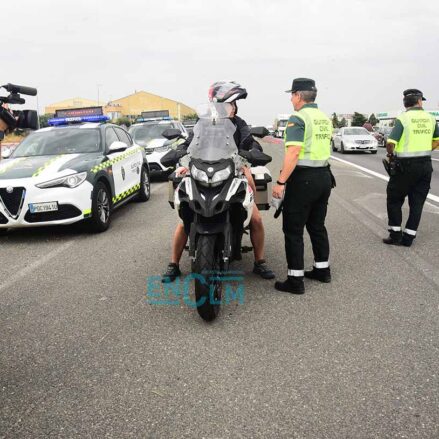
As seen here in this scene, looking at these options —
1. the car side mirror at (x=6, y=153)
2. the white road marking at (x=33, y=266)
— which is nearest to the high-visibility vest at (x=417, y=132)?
the white road marking at (x=33, y=266)

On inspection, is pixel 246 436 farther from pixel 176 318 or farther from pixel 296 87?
pixel 296 87

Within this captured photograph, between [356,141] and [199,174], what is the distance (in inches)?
861

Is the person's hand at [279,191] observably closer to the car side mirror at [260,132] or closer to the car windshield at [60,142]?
the car side mirror at [260,132]

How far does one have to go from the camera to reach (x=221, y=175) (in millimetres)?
3523

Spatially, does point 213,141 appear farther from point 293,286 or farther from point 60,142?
point 60,142

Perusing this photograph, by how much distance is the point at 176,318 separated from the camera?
369 cm

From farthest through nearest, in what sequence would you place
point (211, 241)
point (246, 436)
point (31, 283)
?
point (31, 283) < point (211, 241) < point (246, 436)

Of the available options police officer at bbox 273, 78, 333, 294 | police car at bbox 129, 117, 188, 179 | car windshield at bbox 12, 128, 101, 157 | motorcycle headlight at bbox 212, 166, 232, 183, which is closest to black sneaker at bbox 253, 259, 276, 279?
police officer at bbox 273, 78, 333, 294

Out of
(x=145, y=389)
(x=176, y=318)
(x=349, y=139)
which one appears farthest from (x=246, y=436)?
(x=349, y=139)

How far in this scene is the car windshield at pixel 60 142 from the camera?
7.29 meters

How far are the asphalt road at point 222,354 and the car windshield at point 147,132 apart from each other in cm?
868

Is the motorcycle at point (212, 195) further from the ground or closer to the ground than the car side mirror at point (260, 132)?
closer to the ground

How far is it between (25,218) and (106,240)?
3.54 feet

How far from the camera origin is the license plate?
5988 mm
